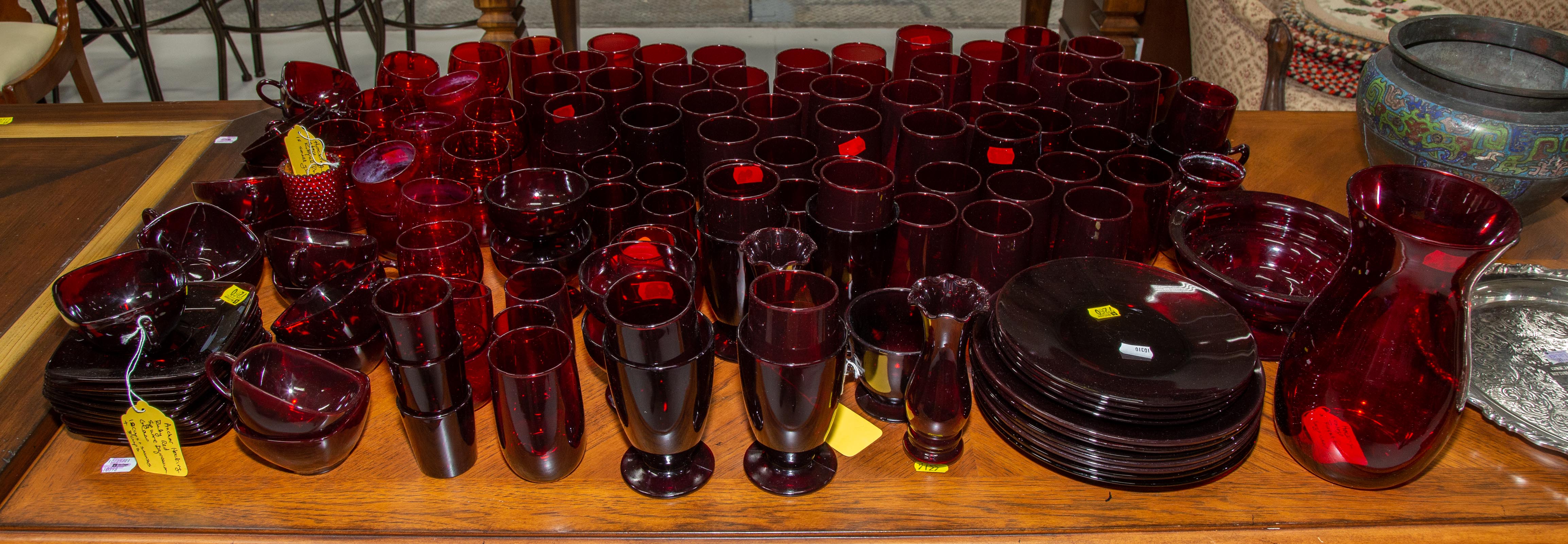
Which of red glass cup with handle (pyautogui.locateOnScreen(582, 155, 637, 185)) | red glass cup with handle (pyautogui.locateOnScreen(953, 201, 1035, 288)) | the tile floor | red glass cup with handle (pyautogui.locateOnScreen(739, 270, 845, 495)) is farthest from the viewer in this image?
the tile floor

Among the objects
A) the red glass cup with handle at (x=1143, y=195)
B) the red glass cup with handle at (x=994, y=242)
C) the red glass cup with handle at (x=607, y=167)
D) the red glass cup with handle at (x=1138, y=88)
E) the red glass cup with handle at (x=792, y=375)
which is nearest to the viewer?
the red glass cup with handle at (x=792, y=375)

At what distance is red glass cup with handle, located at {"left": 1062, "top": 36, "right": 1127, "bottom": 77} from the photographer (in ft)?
4.69

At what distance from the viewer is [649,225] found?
1.05 metres

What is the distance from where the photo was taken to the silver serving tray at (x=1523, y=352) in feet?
3.05

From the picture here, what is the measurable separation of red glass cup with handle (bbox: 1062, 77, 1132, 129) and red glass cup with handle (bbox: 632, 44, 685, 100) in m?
0.59

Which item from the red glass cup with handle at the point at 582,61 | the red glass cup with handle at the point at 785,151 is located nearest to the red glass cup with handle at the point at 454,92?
the red glass cup with handle at the point at 582,61

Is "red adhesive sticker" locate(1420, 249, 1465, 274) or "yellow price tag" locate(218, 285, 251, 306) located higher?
"red adhesive sticker" locate(1420, 249, 1465, 274)

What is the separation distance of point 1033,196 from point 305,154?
95cm

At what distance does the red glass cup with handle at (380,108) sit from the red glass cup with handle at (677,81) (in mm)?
388

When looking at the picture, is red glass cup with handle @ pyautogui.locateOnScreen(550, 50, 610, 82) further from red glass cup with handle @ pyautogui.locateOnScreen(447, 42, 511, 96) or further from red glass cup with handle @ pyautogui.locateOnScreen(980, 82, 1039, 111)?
red glass cup with handle @ pyautogui.locateOnScreen(980, 82, 1039, 111)

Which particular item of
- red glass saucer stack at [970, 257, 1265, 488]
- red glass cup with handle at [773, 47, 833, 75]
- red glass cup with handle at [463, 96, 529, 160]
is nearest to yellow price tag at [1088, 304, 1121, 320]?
red glass saucer stack at [970, 257, 1265, 488]

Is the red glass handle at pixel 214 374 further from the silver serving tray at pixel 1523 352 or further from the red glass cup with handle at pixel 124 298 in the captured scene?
the silver serving tray at pixel 1523 352

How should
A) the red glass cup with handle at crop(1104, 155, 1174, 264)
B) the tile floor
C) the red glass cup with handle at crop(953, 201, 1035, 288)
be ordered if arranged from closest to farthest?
the red glass cup with handle at crop(953, 201, 1035, 288), the red glass cup with handle at crop(1104, 155, 1174, 264), the tile floor

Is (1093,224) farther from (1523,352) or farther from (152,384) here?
(152,384)
